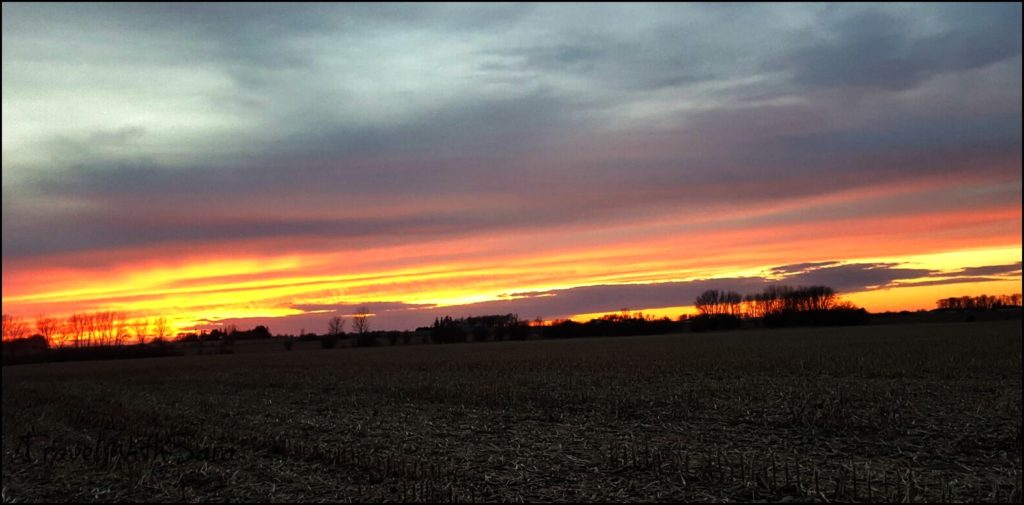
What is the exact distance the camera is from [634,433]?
18.7m

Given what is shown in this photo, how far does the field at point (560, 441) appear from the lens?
1316cm

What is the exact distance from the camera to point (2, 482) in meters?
16.1

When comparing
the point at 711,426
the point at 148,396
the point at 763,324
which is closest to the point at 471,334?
the point at 763,324

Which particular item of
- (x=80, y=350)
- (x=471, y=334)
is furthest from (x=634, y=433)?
(x=80, y=350)

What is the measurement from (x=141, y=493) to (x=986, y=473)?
17.9m

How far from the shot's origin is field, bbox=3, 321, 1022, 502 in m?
13.2

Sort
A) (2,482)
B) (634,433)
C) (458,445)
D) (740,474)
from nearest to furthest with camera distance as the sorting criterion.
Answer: (740,474) → (2,482) → (458,445) → (634,433)

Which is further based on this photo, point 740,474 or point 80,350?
point 80,350

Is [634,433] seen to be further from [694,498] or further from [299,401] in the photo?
[299,401]

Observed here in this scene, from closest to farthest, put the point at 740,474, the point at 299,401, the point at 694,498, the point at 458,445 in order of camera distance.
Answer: the point at 694,498 → the point at 740,474 → the point at 458,445 → the point at 299,401

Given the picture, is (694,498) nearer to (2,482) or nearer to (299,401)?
(2,482)

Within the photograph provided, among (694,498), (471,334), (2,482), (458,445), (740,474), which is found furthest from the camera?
(471,334)

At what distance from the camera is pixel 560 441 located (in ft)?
57.9

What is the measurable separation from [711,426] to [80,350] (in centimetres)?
13446
